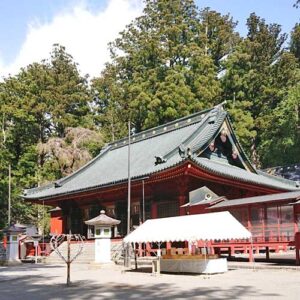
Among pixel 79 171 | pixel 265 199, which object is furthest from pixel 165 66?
pixel 265 199

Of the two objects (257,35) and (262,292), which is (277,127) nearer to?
(257,35)

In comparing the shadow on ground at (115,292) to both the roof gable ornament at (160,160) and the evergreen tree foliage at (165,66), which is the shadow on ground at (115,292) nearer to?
the roof gable ornament at (160,160)

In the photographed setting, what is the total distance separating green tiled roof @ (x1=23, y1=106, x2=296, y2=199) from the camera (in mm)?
25328

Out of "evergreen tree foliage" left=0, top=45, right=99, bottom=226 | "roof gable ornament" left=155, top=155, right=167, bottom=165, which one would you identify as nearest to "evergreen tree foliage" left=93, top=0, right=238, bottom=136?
"evergreen tree foliage" left=0, top=45, right=99, bottom=226

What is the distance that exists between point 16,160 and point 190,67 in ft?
66.4

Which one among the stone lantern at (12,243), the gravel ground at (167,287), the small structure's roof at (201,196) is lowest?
the gravel ground at (167,287)

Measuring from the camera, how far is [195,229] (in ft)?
50.2

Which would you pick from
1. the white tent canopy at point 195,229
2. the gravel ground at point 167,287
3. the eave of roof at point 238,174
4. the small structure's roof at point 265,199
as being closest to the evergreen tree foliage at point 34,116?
the eave of roof at point 238,174

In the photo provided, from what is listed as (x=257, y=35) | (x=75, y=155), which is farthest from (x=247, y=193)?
(x=257, y=35)

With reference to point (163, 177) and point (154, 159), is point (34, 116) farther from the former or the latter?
point (163, 177)

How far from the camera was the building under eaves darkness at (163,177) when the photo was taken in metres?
24.2

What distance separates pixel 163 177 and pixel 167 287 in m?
11.9

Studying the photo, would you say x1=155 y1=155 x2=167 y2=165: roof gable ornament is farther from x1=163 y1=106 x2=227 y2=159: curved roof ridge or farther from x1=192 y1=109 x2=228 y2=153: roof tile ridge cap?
x1=192 y1=109 x2=228 y2=153: roof tile ridge cap

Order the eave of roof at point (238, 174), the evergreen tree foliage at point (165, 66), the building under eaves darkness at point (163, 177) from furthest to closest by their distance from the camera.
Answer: the evergreen tree foliage at point (165, 66)
the building under eaves darkness at point (163, 177)
the eave of roof at point (238, 174)
